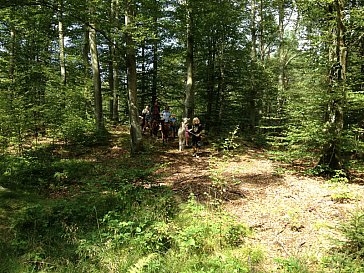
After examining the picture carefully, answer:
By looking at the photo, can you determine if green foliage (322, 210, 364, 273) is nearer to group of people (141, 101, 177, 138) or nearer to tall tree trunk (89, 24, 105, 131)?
group of people (141, 101, 177, 138)

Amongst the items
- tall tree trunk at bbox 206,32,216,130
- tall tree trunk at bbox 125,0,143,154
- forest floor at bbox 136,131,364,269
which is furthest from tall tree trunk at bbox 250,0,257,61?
forest floor at bbox 136,131,364,269

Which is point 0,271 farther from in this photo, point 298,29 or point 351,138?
point 298,29

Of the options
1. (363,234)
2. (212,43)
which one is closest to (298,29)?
(212,43)

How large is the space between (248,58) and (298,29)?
6.41 metres

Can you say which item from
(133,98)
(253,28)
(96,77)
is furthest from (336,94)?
(253,28)

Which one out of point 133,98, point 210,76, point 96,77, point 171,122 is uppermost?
point 210,76

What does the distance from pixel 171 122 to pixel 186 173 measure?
5887 millimetres

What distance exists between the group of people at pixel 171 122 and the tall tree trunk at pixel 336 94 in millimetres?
4977

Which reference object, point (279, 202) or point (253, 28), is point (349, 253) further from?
point (253, 28)

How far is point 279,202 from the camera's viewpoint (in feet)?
19.0

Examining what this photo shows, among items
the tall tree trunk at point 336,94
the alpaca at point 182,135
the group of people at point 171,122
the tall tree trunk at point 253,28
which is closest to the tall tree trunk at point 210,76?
the tall tree trunk at point 253,28

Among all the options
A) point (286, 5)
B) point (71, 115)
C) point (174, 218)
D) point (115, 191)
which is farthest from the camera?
point (286, 5)

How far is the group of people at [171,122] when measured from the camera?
1091 centimetres

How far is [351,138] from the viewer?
24.3 feet
